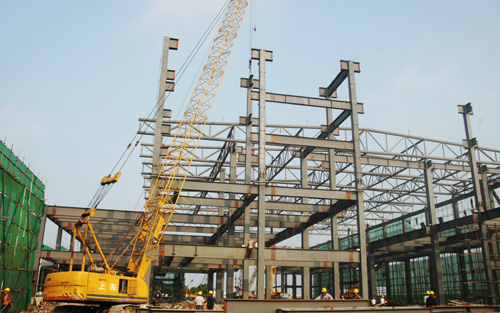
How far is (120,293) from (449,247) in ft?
94.8

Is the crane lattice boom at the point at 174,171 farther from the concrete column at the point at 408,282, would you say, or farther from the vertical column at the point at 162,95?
the concrete column at the point at 408,282

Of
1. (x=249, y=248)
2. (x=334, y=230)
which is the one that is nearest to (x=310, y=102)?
(x=334, y=230)

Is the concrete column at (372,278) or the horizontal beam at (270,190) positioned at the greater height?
the horizontal beam at (270,190)

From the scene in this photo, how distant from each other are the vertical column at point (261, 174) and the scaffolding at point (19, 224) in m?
13.1

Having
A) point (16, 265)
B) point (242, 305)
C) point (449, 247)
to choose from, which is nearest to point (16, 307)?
point (16, 265)

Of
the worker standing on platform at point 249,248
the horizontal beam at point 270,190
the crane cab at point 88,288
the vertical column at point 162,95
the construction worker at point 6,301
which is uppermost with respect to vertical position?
the vertical column at point 162,95

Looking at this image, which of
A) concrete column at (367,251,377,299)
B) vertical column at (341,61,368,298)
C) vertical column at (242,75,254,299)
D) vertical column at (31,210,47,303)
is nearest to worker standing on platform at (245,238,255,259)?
vertical column at (242,75,254,299)

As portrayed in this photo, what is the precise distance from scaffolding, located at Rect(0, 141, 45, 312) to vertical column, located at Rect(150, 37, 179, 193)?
7.24 metres

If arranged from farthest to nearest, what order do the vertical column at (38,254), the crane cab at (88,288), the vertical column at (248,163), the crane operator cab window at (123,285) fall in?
the vertical column at (248,163)
the vertical column at (38,254)
the crane operator cab window at (123,285)
the crane cab at (88,288)

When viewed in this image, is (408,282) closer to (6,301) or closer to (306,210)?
(306,210)

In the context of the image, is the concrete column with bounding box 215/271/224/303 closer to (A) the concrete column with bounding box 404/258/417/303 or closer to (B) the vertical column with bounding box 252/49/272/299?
(B) the vertical column with bounding box 252/49/272/299

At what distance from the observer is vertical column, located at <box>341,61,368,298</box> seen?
24.8 m

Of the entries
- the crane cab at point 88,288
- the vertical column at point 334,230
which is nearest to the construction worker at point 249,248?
the crane cab at point 88,288

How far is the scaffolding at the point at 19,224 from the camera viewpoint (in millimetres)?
21375
